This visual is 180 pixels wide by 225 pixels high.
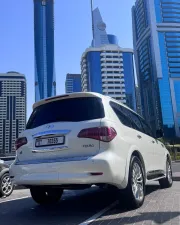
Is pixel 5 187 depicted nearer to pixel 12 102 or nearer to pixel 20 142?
pixel 20 142

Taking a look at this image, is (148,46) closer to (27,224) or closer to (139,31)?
(139,31)

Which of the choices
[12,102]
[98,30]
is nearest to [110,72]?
[98,30]

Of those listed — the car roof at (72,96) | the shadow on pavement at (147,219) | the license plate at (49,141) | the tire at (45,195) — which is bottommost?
the shadow on pavement at (147,219)

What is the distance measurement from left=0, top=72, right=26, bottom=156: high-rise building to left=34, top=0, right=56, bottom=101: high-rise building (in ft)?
75.3

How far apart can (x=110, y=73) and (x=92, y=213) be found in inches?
5566

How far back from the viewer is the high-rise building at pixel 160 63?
126m

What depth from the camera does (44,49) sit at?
173m

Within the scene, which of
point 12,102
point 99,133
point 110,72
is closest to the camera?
point 99,133

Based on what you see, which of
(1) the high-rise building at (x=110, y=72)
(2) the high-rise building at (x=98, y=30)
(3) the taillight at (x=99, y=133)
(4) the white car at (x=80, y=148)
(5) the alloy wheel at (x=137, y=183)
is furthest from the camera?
(2) the high-rise building at (x=98, y=30)

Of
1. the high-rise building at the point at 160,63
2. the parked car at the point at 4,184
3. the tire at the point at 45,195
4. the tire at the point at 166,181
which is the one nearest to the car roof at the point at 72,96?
the tire at the point at 45,195

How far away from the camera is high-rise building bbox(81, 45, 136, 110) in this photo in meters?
142

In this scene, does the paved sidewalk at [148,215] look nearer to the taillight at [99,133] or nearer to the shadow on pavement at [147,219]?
Answer: the shadow on pavement at [147,219]

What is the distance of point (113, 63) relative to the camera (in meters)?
146

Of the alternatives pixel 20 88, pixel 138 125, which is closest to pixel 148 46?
pixel 20 88
